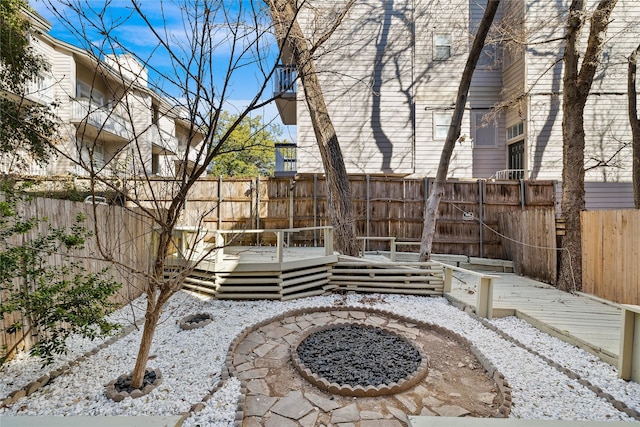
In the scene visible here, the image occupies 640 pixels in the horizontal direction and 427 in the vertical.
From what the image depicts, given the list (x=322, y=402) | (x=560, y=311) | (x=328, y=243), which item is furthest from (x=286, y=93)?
(x=322, y=402)

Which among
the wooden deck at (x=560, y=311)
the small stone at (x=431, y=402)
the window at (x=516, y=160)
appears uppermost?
the window at (x=516, y=160)

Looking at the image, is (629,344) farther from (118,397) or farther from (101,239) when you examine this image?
(101,239)

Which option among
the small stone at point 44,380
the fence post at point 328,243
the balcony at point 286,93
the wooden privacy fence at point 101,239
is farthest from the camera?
the balcony at point 286,93

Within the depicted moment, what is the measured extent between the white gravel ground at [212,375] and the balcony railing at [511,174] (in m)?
7.04

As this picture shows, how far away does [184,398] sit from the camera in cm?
252

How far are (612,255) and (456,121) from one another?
137 inches

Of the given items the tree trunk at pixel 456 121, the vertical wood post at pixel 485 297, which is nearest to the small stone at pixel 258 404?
the vertical wood post at pixel 485 297

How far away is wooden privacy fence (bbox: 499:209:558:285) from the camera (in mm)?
6246

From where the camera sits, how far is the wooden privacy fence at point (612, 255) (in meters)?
4.58

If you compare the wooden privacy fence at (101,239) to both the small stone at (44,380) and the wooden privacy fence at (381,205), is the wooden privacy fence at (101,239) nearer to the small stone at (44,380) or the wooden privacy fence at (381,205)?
the small stone at (44,380)

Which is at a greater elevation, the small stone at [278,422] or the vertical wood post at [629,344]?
the vertical wood post at [629,344]

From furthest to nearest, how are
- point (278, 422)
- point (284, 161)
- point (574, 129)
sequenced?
point (284, 161) → point (574, 129) → point (278, 422)

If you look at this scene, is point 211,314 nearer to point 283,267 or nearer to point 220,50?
point 283,267

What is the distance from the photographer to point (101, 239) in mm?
4695
